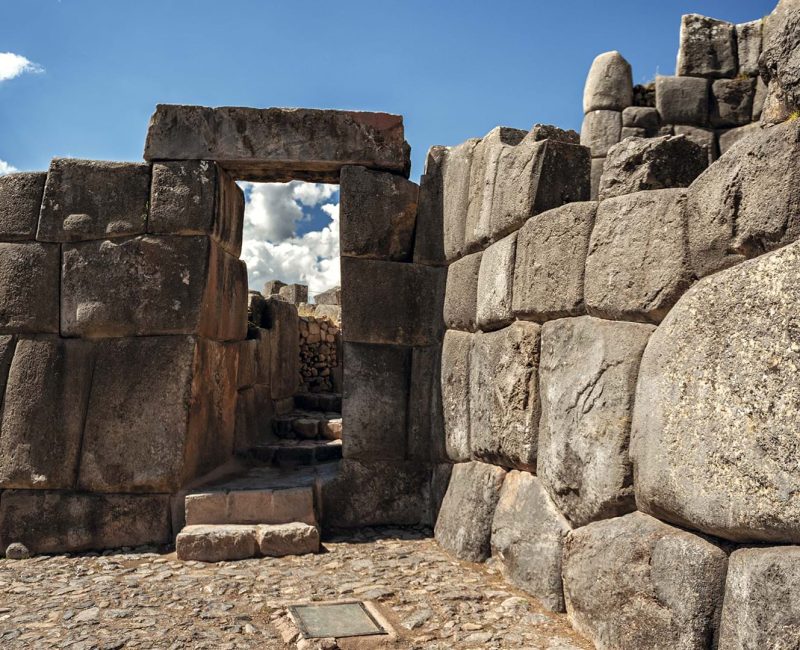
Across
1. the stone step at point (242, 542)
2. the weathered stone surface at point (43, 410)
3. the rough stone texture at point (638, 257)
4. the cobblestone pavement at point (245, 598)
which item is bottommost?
the cobblestone pavement at point (245, 598)

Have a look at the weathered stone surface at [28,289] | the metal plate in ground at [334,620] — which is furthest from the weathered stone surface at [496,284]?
the weathered stone surface at [28,289]

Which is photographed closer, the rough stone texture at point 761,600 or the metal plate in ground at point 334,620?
the rough stone texture at point 761,600

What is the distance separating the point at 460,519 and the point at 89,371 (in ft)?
9.68

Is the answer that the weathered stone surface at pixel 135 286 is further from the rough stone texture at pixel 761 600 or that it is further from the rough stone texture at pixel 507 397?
the rough stone texture at pixel 761 600

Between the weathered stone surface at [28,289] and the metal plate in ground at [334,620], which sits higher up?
the weathered stone surface at [28,289]

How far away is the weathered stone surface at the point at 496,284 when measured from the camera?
4.69 meters

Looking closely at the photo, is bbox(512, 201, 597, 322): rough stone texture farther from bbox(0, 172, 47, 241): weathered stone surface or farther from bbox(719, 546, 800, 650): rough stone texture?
bbox(0, 172, 47, 241): weathered stone surface

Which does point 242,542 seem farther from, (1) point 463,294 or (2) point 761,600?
(2) point 761,600

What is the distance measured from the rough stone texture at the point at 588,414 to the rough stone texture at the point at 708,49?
6.69 meters

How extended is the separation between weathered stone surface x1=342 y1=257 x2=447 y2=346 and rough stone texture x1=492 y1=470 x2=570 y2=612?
1.81m

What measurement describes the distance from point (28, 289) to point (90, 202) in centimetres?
79

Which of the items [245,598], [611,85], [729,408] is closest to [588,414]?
[729,408]

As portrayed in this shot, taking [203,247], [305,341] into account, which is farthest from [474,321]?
[305,341]

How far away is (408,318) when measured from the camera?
6.19 metres
